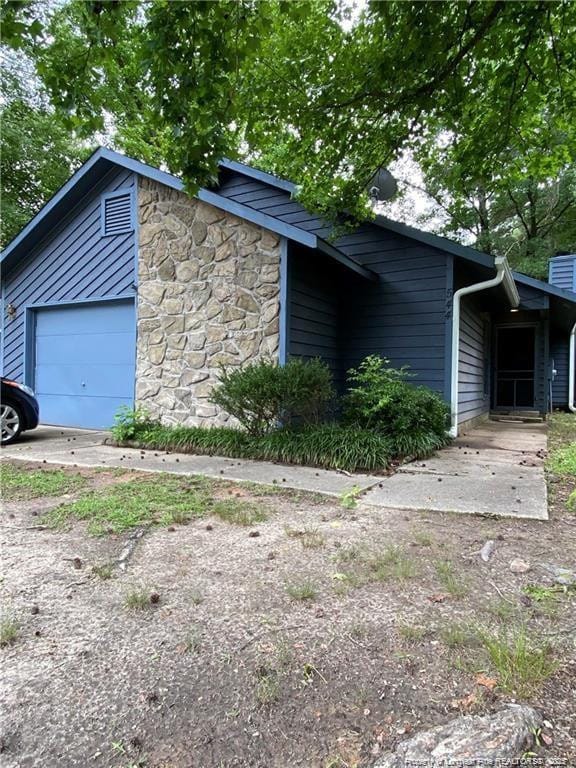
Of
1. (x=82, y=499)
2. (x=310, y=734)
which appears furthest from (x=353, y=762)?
(x=82, y=499)

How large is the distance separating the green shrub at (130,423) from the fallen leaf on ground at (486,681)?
5884mm

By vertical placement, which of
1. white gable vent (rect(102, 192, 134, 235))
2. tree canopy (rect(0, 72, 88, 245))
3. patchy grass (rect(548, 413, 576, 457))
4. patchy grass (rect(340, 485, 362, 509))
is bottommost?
patchy grass (rect(340, 485, 362, 509))

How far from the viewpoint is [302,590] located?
7.04ft

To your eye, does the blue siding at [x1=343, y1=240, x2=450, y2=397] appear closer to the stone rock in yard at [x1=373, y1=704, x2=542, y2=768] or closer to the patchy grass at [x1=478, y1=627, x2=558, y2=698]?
the patchy grass at [x1=478, y1=627, x2=558, y2=698]

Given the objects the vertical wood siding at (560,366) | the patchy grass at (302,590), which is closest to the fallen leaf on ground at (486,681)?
the patchy grass at (302,590)

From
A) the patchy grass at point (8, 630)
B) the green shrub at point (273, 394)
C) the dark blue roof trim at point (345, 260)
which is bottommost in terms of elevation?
the patchy grass at point (8, 630)

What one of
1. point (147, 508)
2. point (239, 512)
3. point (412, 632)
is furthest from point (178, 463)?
point (412, 632)

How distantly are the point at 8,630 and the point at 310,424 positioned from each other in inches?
171

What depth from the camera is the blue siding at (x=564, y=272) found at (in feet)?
42.2

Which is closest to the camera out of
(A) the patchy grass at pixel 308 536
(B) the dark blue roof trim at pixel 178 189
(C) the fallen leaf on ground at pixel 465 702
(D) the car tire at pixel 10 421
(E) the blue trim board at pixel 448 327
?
(C) the fallen leaf on ground at pixel 465 702

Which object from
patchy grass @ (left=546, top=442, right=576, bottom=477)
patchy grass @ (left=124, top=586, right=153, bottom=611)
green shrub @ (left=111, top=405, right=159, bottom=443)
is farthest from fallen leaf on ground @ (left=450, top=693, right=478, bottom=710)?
green shrub @ (left=111, top=405, right=159, bottom=443)

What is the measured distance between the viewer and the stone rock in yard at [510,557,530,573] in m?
2.42

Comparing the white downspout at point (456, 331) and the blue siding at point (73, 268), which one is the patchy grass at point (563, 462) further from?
the blue siding at point (73, 268)

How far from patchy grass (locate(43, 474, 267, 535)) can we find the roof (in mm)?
3503
